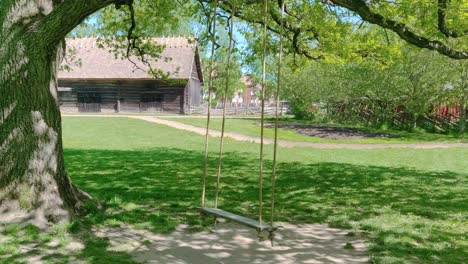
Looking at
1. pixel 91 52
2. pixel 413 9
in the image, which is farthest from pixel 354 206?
pixel 91 52

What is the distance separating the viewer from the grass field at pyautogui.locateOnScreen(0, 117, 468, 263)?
5457mm

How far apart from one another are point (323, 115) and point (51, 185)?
31538 mm

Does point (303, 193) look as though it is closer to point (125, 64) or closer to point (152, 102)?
point (152, 102)

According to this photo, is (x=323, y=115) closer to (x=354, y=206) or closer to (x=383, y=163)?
(x=383, y=163)

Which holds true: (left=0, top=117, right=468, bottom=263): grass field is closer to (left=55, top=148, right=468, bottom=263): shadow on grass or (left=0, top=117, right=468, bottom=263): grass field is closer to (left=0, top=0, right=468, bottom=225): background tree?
(left=55, top=148, right=468, bottom=263): shadow on grass

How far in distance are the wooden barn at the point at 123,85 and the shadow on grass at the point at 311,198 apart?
27738 millimetres

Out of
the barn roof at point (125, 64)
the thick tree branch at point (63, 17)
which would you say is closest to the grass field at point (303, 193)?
the thick tree branch at point (63, 17)

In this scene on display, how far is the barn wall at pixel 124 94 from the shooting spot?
136ft

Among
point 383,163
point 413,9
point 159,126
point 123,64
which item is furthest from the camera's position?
point 123,64

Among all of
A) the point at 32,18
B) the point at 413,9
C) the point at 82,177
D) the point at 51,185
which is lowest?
the point at 82,177

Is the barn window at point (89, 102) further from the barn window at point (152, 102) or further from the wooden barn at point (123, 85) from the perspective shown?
the barn window at point (152, 102)

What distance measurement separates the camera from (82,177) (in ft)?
33.7

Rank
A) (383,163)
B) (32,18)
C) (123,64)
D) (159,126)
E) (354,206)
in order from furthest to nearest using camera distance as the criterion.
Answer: (123,64) < (159,126) < (383,163) < (354,206) < (32,18)

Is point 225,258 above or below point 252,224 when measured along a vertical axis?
below
